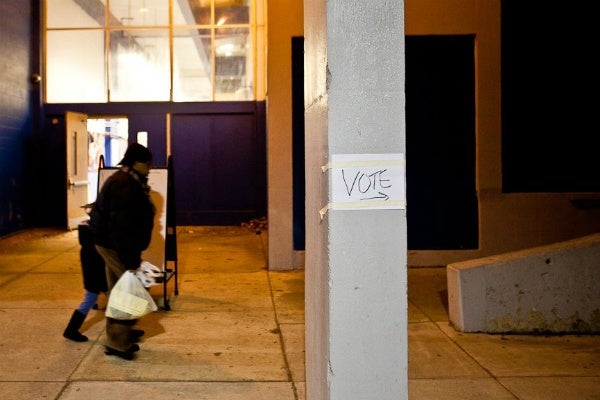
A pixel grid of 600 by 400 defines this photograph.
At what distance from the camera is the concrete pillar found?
2789 mm

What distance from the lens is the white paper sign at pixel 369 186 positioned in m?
2.78

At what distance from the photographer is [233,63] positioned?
49.2ft

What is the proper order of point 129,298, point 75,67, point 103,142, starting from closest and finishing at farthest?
point 129,298
point 75,67
point 103,142

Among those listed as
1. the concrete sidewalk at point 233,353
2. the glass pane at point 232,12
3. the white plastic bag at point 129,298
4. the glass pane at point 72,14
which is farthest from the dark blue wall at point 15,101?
the white plastic bag at point 129,298

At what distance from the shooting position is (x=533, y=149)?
9453 mm

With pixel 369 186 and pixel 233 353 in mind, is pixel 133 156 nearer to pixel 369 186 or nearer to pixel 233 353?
pixel 233 353

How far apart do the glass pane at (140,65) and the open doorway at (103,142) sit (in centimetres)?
82

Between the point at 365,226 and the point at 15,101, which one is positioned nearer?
the point at 365,226

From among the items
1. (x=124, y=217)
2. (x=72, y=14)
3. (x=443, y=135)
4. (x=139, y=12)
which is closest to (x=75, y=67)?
(x=72, y=14)

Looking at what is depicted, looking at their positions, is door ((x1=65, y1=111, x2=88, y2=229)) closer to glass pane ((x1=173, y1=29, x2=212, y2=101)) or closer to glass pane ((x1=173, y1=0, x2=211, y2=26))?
glass pane ((x1=173, y1=29, x2=212, y2=101))

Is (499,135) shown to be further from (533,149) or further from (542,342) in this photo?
(542,342)

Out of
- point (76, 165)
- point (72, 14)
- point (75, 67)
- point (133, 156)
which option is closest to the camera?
point (133, 156)

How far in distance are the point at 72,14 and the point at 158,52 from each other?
2.17 meters

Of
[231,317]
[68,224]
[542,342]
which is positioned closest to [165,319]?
[231,317]
